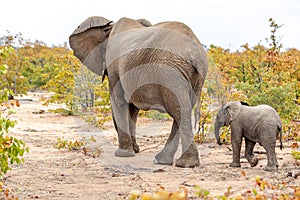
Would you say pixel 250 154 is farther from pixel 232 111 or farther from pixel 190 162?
pixel 190 162

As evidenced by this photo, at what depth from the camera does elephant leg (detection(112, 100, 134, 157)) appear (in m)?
7.50

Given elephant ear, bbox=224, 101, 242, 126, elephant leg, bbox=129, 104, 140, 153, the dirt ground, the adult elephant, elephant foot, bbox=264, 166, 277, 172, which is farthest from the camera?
elephant leg, bbox=129, 104, 140, 153

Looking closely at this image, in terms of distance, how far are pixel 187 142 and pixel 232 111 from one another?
699mm

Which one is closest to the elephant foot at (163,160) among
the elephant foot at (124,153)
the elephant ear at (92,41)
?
the elephant foot at (124,153)

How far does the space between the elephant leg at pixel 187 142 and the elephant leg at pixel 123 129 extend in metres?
1.31

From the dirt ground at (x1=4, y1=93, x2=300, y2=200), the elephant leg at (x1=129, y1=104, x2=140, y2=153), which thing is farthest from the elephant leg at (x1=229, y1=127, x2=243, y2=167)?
the elephant leg at (x1=129, y1=104, x2=140, y2=153)

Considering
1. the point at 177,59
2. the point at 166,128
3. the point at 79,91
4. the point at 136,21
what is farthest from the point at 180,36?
the point at 79,91

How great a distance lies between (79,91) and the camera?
45.2 feet

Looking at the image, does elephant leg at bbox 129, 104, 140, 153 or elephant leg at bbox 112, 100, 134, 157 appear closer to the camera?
elephant leg at bbox 112, 100, 134, 157

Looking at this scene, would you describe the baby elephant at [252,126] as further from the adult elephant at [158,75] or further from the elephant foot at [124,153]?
the elephant foot at [124,153]

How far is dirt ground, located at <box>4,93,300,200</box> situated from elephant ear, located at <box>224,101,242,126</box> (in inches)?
24.7

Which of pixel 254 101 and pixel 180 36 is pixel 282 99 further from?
pixel 180 36

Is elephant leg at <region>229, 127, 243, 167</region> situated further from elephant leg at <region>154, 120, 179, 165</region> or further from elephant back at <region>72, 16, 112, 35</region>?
elephant back at <region>72, 16, 112, 35</region>

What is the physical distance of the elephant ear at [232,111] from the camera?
629 cm
